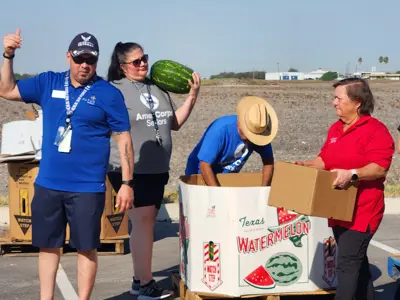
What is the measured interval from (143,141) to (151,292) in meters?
1.23

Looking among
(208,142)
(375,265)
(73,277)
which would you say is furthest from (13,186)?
(375,265)

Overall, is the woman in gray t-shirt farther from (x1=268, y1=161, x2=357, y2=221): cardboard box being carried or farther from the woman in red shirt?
the woman in red shirt

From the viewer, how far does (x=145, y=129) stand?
5.61 metres

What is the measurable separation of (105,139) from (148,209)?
993 millimetres

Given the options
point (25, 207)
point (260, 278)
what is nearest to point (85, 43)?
point (260, 278)

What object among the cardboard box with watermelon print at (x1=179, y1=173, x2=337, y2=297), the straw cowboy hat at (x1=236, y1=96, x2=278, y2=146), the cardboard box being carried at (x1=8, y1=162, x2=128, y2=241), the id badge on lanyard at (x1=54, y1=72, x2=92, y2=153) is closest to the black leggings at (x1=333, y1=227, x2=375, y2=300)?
the cardboard box with watermelon print at (x1=179, y1=173, x2=337, y2=297)

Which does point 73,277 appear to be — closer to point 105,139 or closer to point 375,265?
point 105,139

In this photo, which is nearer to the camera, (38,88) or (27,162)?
(38,88)

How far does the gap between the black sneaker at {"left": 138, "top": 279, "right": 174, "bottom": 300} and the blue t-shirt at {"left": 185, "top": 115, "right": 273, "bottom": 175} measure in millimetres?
1044

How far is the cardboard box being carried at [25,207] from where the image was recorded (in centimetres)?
726

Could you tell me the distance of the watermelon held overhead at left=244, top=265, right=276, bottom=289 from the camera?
525 cm

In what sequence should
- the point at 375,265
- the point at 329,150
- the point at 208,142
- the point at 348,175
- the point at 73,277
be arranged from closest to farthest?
1. the point at 348,175
2. the point at 329,150
3. the point at 208,142
4. the point at 73,277
5. the point at 375,265

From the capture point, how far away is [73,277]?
21.8 feet

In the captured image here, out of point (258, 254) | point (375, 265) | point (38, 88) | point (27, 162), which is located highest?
point (38, 88)
